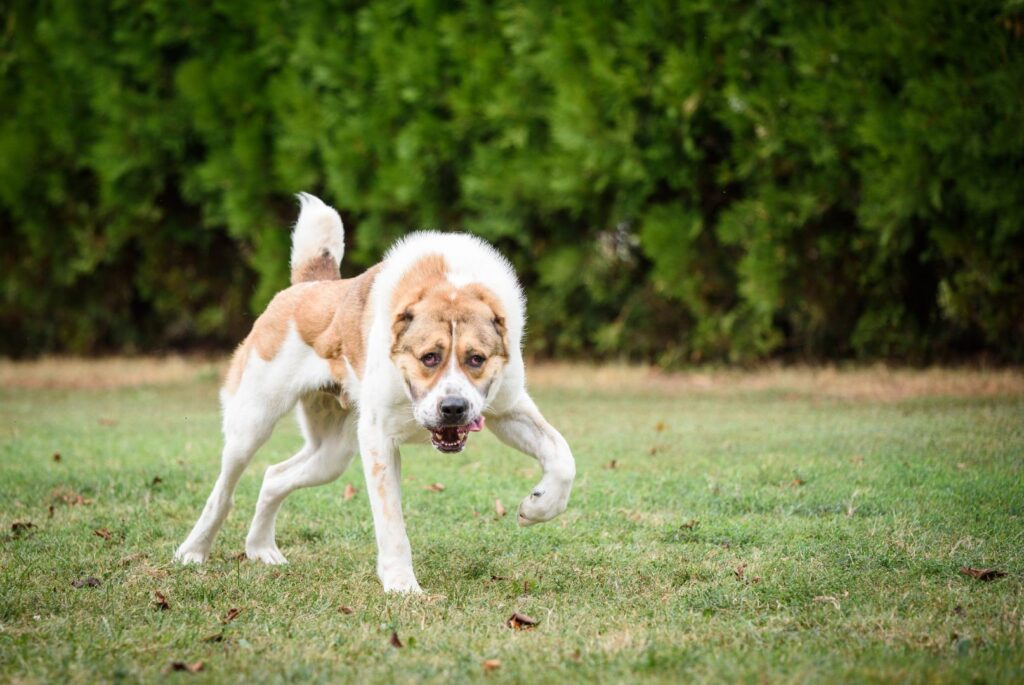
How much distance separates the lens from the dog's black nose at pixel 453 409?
450cm

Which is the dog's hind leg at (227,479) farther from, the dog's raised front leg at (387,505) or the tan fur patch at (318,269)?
the tan fur patch at (318,269)

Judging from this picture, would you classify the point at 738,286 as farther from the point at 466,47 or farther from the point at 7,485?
the point at 7,485

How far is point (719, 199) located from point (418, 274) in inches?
Result: 267

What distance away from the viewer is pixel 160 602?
454 cm

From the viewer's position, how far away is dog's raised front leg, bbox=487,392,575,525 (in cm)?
486

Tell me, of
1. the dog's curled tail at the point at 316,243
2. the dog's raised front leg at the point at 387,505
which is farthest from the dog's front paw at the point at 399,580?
the dog's curled tail at the point at 316,243

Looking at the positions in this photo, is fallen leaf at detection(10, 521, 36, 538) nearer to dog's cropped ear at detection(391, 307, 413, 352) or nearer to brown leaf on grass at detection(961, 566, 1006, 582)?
dog's cropped ear at detection(391, 307, 413, 352)

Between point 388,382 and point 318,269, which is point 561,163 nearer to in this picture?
point 318,269

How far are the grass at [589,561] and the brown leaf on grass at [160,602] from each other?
0.09 feet

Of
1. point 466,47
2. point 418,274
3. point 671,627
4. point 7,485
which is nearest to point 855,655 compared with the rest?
point 671,627

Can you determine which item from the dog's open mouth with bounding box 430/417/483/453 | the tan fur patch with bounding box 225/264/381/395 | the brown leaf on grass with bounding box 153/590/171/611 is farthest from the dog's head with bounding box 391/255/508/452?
the brown leaf on grass with bounding box 153/590/171/611

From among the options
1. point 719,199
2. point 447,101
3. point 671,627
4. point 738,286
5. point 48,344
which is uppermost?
point 447,101

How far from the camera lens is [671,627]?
13.3ft

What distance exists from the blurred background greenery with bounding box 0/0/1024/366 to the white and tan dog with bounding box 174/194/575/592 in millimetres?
5544
